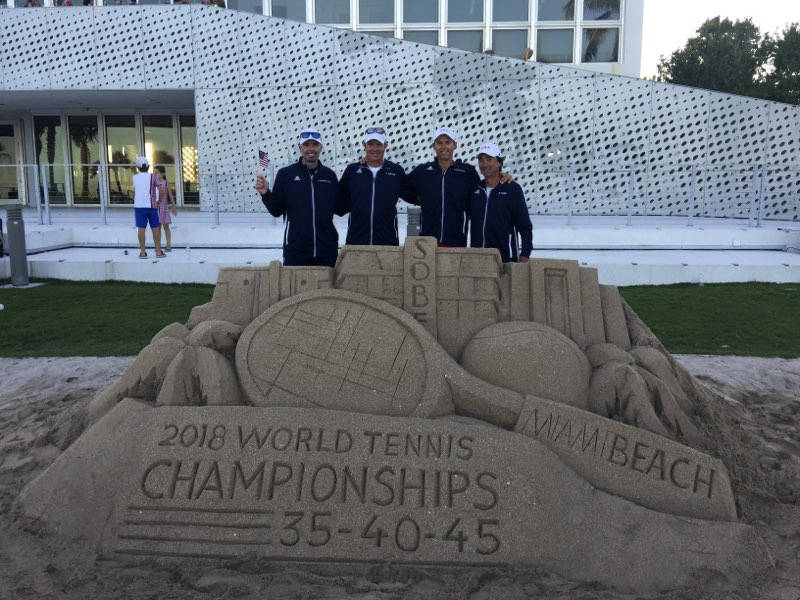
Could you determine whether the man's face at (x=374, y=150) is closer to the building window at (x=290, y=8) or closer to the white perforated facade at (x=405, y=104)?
the white perforated facade at (x=405, y=104)

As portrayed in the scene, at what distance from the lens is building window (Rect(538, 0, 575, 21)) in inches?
794

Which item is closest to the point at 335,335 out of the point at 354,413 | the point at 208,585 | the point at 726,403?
the point at 354,413

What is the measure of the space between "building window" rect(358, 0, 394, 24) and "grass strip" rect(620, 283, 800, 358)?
14273 mm

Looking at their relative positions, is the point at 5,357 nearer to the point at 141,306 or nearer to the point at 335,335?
the point at 141,306

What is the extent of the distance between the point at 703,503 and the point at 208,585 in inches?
99.4

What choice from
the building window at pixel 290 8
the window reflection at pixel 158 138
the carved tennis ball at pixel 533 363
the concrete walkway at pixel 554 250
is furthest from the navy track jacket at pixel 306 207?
the building window at pixel 290 8

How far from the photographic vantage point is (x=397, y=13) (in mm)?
20625

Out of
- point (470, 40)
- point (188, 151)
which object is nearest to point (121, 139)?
point (188, 151)

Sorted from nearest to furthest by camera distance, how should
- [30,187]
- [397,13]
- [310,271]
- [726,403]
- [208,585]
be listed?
[208,585] → [310,271] → [726,403] → [30,187] → [397,13]

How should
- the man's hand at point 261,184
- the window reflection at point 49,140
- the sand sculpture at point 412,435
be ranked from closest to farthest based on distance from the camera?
the sand sculpture at point 412,435 < the man's hand at point 261,184 < the window reflection at point 49,140

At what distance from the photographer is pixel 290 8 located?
21188 mm

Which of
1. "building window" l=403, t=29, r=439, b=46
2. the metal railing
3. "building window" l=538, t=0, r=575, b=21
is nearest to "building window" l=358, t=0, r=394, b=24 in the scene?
"building window" l=403, t=29, r=439, b=46

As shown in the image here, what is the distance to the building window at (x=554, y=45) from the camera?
20.4 meters

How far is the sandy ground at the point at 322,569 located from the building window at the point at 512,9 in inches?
698
